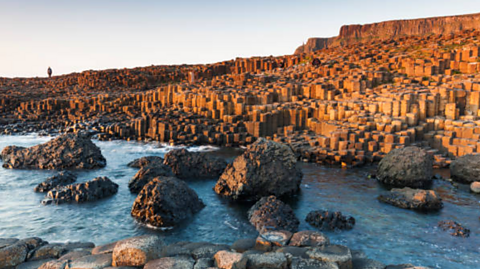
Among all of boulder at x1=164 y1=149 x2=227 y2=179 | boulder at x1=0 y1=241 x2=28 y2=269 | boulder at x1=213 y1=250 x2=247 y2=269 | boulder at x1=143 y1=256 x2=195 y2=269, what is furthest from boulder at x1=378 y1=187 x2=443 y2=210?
boulder at x1=0 y1=241 x2=28 y2=269

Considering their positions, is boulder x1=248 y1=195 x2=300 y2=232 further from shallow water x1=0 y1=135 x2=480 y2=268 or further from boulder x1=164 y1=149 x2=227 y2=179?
boulder x1=164 y1=149 x2=227 y2=179

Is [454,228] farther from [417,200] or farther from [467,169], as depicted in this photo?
[467,169]

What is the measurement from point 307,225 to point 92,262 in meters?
6.20

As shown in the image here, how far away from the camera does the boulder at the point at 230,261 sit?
21.8 ft

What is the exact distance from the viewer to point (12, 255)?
7.85 m

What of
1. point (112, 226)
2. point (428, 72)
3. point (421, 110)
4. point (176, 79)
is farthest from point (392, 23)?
point (112, 226)

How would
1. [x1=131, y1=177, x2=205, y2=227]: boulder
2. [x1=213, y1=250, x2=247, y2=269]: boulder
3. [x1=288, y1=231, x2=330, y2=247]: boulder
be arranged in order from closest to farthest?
[x1=213, y1=250, x2=247, y2=269]: boulder → [x1=288, y1=231, x2=330, y2=247]: boulder → [x1=131, y1=177, x2=205, y2=227]: boulder

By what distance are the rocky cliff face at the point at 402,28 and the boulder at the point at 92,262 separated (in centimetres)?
7372

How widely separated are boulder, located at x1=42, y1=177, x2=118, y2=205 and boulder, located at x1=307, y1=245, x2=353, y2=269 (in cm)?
872

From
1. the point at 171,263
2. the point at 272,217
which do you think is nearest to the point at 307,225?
the point at 272,217

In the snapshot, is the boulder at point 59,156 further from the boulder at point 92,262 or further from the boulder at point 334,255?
the boulder at point 334,255

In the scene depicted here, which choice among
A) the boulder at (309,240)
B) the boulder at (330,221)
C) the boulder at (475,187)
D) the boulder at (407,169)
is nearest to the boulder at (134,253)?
the boulder at (309,240)

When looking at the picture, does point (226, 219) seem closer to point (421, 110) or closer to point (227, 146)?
point (227, 146)

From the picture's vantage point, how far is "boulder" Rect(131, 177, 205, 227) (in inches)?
429
